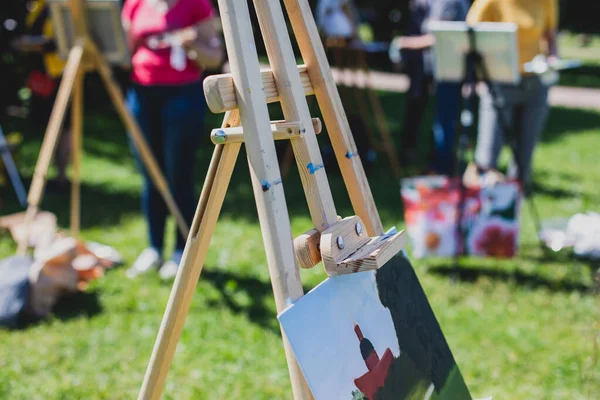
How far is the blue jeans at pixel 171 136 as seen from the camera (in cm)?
378

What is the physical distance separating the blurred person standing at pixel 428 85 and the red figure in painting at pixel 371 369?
3.23 m

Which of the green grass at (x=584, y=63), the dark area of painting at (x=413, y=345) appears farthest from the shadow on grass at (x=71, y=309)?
the green grass at (x=584, y=63)

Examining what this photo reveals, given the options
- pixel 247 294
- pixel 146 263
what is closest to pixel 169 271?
pixel 146 263

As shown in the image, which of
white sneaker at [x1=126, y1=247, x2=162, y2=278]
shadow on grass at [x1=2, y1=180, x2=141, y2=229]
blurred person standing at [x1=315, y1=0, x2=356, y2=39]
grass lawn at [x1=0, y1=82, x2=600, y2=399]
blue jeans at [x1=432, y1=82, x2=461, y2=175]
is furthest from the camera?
blurred person standing at [x1=315, y1=0, x2=356, y2=39]

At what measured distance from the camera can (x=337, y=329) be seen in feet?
5.54

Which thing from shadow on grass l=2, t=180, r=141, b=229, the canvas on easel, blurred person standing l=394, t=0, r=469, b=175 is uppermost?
the canvas on easel

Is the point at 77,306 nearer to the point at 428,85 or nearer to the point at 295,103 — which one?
the point at 295,103

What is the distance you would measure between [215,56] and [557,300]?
7.31ft

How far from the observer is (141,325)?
11.7 ft

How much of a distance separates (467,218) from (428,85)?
2.84 metres

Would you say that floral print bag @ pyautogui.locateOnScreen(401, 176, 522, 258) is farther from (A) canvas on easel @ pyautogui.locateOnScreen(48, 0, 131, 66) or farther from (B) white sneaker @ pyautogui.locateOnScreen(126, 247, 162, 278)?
(A) canvas on easel @ pyautogui.locateOnScreen(48, 0, 131, 66)

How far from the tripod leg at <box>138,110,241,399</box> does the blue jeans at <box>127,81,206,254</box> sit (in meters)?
2.01

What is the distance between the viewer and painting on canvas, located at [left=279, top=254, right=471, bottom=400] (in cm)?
160

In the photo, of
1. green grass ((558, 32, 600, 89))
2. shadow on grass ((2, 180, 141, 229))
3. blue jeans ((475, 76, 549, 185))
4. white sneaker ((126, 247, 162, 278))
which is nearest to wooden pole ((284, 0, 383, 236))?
white sneaker ((126, 247, 162, 278))
